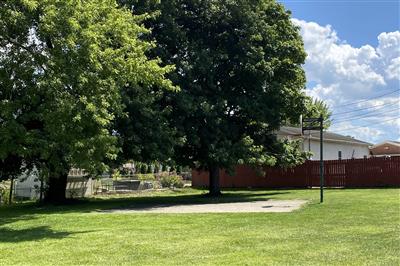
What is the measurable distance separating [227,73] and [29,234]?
1651cm

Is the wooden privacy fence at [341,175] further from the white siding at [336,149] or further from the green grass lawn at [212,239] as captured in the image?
the green grass lawn at [212,239]

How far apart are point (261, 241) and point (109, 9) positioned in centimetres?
871

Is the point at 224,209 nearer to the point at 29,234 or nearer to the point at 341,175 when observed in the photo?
the point at 29,234

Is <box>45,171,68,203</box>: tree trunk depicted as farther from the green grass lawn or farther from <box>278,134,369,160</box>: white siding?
<box>278,134,369,160</box>: white siding

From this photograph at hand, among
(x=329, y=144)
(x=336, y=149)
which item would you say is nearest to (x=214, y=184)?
(x=329, y=144)

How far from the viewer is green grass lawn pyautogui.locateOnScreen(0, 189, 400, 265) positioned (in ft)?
27.1

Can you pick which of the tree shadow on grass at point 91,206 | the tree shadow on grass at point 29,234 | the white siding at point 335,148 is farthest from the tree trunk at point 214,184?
the white siding at point 335,148

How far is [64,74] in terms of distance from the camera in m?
13.2

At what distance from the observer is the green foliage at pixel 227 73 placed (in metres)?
24.3

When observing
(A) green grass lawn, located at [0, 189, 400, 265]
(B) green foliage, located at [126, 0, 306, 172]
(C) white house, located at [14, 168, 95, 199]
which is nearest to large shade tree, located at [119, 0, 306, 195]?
(B) green foliage, located at [126, 0, 306, 172]

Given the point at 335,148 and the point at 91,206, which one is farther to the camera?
the point at 335,148

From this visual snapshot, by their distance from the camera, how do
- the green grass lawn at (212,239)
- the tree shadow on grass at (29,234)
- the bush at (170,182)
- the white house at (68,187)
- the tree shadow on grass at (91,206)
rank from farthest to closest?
the bush at (170,182) → the white house at (68,187) → the tree shadow on grass at (91,206) → the tree shadow on grass at (29,234) → the green grass lawn at (212,239)

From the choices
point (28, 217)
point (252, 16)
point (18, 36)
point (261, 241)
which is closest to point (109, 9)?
point (18, 36)

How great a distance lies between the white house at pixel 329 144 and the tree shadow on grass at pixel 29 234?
108ft
